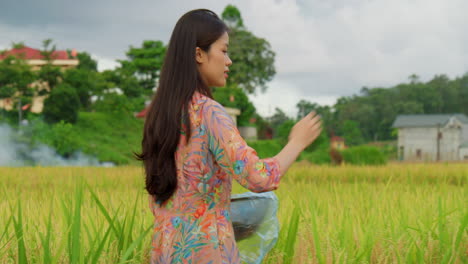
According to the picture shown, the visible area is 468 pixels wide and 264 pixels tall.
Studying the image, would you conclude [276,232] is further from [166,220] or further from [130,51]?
[130,51]

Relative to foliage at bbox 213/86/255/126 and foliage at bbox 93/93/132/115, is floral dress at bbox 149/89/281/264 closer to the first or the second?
foliage at bbox 93/93/132/115

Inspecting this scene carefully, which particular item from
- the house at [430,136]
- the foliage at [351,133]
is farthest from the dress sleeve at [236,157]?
the foliage at [351,133]

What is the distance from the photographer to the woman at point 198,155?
1.34 meters

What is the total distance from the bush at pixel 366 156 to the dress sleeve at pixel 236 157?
12.5m

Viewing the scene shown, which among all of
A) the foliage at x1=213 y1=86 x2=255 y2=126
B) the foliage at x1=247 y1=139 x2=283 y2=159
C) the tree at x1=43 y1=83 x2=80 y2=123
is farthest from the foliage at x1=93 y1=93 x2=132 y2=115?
the foliage at x1=247 y1=139 x2=283 y2=159

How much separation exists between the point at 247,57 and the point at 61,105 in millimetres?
14837

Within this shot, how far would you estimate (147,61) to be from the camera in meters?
27.2

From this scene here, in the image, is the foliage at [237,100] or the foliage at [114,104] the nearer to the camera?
the foliage at [114,104]

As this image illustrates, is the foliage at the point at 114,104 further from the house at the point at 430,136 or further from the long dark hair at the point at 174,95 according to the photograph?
the house at the point at 430,136

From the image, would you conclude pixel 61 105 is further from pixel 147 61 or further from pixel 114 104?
pixel 147 61

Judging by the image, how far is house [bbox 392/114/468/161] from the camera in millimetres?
36125

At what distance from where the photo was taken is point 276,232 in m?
1.57

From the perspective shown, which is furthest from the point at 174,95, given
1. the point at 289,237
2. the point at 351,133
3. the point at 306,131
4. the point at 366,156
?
the point at 351,133

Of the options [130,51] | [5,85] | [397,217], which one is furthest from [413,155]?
[397,217]
